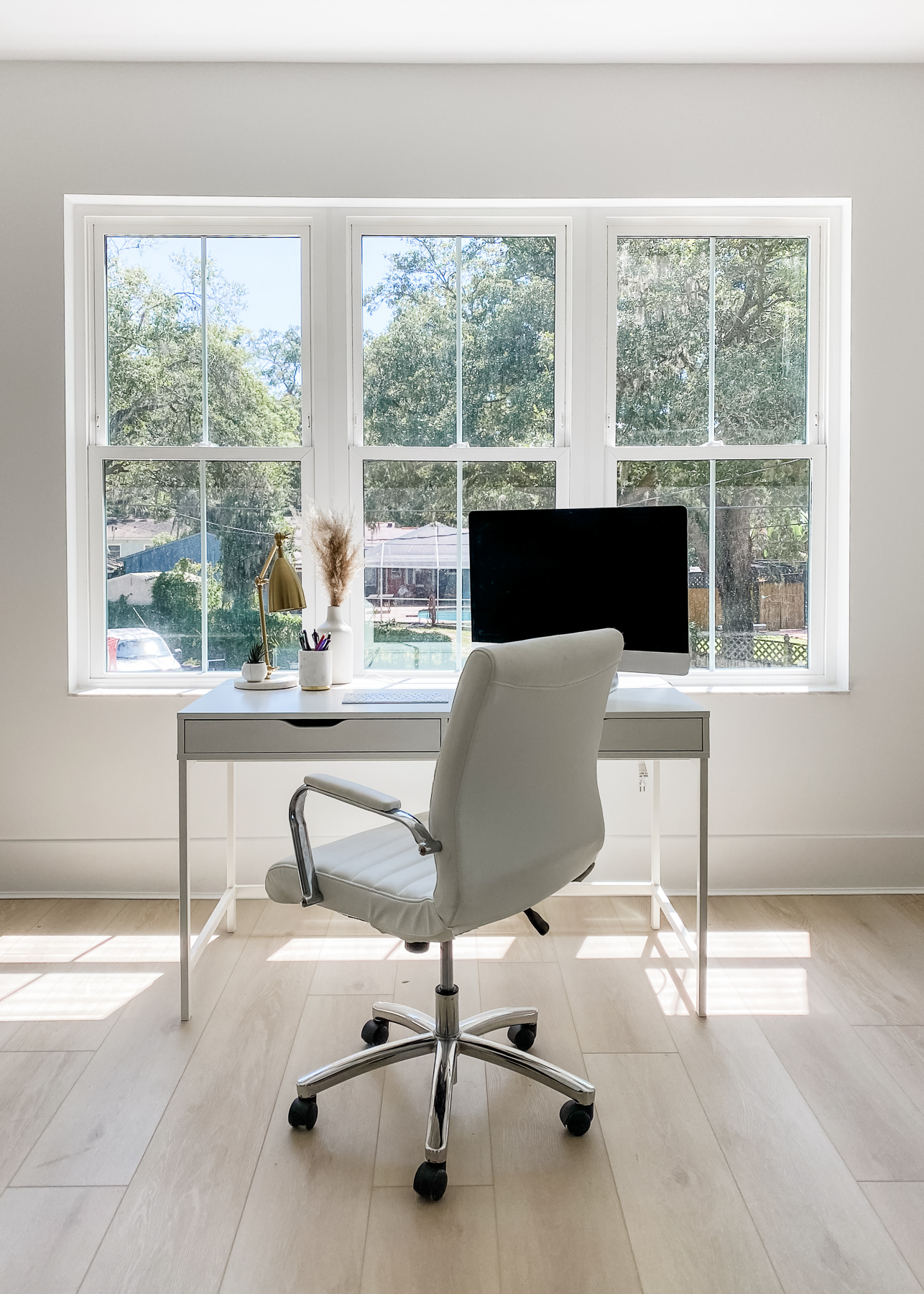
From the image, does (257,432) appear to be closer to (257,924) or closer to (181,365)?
(181,365)

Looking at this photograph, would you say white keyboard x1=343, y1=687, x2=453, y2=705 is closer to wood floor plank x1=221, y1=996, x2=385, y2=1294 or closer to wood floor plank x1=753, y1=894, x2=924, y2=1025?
wood floor plank x1=221, y1=996, x2=385, y2=1294

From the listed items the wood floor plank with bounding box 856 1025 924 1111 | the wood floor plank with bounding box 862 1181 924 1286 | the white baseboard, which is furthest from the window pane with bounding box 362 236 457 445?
the wood floor plank with bounding box 862 1181 924 1286

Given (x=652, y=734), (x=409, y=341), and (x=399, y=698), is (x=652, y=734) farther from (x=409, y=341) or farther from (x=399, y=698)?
(x=409, y=341)

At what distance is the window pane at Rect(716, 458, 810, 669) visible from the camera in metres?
3.38

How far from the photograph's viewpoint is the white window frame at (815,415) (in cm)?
332

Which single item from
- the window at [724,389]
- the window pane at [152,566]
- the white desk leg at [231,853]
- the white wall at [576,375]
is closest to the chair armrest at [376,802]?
the white desk leg at [231,853]

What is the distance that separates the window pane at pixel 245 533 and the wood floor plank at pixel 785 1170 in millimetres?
1954

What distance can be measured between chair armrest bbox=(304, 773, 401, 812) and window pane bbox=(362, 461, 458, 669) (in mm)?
1538

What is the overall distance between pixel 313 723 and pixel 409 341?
62.5 inches

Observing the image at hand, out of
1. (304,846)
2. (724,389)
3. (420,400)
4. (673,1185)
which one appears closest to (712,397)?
(724,389)

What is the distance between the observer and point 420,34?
296 cm

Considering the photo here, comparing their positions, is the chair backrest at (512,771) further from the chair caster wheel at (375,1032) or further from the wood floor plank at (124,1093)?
the wood floor plank at (124,1093)

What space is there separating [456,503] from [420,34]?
4.83 feet

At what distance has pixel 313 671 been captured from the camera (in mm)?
2742
